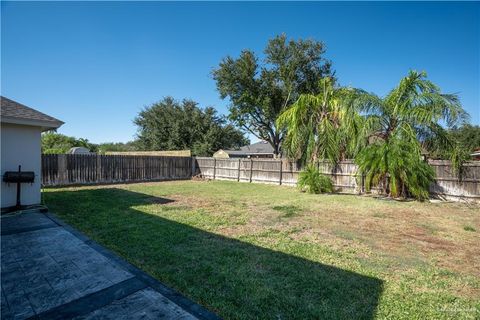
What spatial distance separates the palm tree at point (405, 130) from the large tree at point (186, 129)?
60.4ft

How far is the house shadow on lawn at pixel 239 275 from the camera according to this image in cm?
217

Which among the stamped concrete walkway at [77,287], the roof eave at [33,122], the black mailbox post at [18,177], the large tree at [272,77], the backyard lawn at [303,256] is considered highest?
the large tree at [272,77]

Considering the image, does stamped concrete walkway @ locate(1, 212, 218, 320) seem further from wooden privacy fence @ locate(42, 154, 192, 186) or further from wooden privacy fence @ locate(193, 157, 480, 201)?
wooden privacy fence @ locate(193, 157, 480, 201)

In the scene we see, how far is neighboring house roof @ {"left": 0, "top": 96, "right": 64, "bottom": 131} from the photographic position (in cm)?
527

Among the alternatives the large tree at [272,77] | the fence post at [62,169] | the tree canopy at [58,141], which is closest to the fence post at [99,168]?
the fence post at [62,169]

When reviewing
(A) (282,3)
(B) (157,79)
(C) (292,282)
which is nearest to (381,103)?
(A) (282,3)

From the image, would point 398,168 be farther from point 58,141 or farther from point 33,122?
point 58,141

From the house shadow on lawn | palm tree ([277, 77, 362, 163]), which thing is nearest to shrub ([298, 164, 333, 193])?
palm tree ([277, 77, 362, 163])

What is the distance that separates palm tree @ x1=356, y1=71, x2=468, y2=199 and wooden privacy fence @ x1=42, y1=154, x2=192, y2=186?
11.3 meters

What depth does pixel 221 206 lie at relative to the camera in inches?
276

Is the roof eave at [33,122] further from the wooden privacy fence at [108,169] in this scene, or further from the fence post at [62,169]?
the fence post at [62,169]

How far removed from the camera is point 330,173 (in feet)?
35.9

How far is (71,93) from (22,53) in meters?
8.10

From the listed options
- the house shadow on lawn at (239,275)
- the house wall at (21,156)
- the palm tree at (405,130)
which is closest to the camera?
the house shadow on lawn at (239,275)
